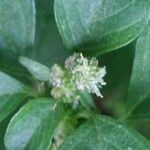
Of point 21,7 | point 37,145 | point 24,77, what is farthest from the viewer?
point 24,77

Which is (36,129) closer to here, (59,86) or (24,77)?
(59,86)

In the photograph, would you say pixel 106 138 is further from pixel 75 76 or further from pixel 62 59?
pixel 62 59

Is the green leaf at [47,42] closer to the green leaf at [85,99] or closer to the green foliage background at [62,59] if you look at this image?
the green foliage background at [62,59]

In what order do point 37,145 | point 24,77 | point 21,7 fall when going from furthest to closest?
point 24,77 < point 21,7 < point 37,145

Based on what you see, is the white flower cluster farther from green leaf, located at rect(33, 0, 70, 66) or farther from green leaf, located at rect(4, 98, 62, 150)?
green leaf, located at rect(33, 0, 70, 66)

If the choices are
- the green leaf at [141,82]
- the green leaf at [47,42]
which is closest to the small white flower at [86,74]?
the green leaf at [141,82]

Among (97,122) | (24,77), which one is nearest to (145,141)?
(97,122)

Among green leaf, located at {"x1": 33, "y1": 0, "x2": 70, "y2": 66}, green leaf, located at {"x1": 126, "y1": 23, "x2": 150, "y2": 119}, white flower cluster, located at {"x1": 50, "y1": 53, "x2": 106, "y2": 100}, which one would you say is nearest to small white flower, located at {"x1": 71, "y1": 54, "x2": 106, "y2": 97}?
white flower cluster, located at {"x1": 50, "y1": 53, "x2": 106, "y2": 100}
